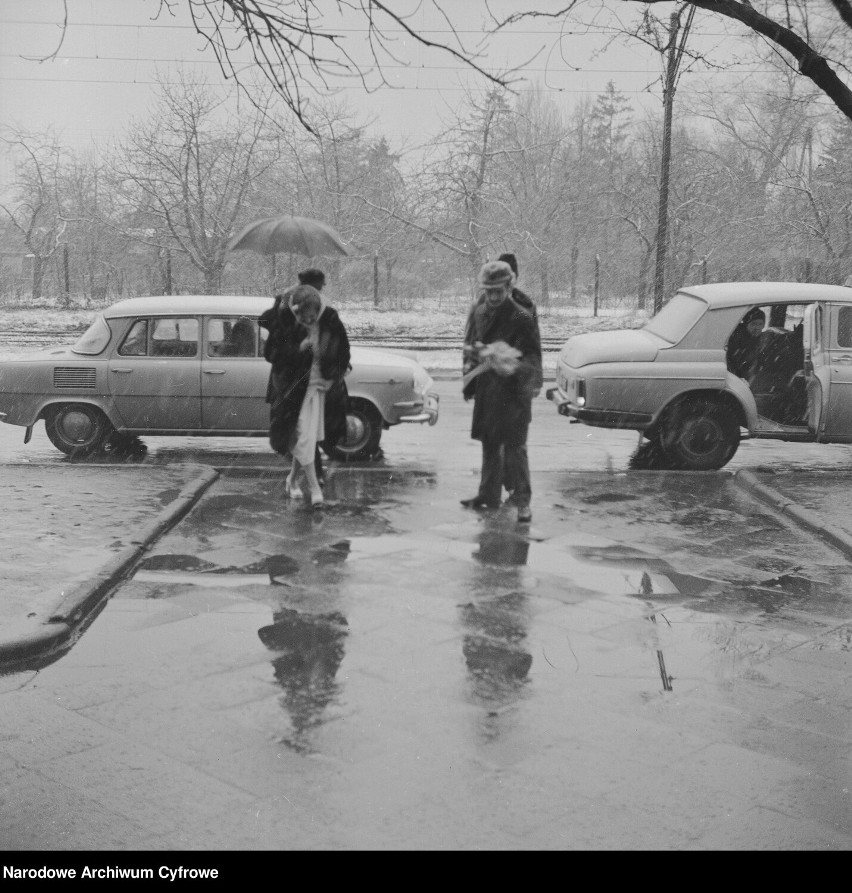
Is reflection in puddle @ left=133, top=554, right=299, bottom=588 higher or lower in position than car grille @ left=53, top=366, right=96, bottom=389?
lower

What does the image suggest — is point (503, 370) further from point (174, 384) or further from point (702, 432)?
point (174, 384)

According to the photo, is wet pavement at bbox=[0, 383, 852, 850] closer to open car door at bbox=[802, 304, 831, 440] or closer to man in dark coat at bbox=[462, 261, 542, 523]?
man in dark coat at bbox=[462, 261, 542, 523]

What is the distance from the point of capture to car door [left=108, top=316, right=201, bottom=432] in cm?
1039

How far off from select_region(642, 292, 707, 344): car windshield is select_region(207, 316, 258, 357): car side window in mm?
3808

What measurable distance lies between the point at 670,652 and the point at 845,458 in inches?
287

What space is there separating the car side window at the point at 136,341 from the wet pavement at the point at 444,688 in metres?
2.43

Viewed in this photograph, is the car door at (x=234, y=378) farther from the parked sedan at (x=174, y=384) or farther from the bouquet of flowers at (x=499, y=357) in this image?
the bouquet of flowers at (x=499, y=357)

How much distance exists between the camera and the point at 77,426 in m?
10.6

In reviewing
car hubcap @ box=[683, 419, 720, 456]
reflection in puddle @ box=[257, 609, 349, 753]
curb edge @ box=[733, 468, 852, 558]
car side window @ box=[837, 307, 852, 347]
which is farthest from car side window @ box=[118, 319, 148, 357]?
car side window @ box=[837, 307, 852, 347]

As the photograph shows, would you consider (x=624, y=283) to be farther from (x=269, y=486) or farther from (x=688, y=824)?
(x=688, y=824)

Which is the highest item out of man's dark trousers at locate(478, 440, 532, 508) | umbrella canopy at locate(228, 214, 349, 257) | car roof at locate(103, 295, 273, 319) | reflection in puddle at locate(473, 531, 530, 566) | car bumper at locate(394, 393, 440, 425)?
umbrella canopy at locate(228, 214, 349, 257)

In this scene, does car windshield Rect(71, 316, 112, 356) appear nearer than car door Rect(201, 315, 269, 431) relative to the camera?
No

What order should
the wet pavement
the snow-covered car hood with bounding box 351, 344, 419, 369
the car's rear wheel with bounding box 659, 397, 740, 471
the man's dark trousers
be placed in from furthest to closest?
the snow-covered car hood with bounding box 351, 344, 419, 369, the car's rear wheel with bounding box 659, 397, 740, 471, the man's dark trousers, the wet pavement

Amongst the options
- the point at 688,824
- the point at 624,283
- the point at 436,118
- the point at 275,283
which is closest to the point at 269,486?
the point at 688,824
